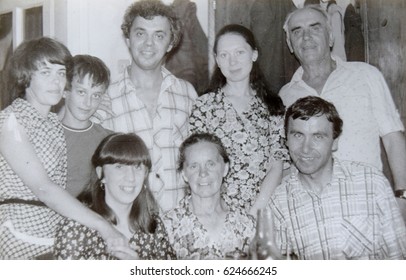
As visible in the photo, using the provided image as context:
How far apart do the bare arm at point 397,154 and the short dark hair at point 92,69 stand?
2.62 feet

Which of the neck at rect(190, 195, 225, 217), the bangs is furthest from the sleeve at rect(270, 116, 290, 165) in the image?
the bangs

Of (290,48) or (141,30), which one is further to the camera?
(290,48)

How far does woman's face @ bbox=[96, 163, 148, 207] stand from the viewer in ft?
4.09

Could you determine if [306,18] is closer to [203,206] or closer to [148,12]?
[148,12]

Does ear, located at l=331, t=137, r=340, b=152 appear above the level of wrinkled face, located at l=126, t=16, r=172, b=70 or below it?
below

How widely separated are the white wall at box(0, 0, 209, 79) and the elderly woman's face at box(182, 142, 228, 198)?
0.33 metres

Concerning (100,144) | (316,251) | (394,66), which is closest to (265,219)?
(316,251)

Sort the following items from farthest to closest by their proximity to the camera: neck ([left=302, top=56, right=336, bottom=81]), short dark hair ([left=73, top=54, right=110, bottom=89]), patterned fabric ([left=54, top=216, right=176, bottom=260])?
neck ([left=302, top=56, right=336, bottom=81]), short dark hair ([left=73, top=54, right=110, bottom=89]), patterned fabric ([left=54, top=216, right=176, bottom=260])

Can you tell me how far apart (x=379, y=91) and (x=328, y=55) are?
18 cm

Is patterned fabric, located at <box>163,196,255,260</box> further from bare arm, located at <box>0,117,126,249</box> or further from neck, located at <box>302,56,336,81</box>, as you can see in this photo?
neck, located at <box>302,56,336,81</box>

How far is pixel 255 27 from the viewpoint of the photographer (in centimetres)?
140

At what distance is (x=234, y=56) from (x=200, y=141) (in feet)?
0.85

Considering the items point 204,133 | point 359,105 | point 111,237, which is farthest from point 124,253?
point 359,105
